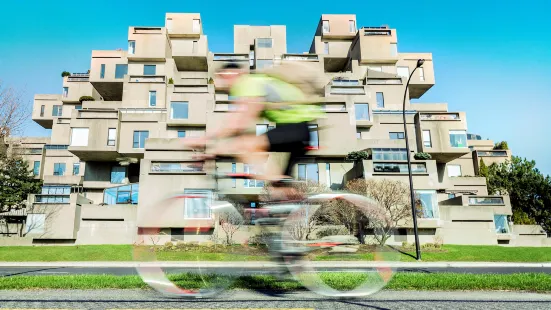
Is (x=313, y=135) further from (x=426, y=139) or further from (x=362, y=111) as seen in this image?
(x=426, y=139)

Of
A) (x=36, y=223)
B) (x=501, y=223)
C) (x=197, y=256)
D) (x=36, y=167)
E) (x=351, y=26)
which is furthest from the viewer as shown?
(x=351, y=26)

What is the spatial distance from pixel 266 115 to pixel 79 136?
3891cm

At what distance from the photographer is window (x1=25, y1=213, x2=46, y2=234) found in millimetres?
30156

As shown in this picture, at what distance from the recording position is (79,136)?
38812 mm

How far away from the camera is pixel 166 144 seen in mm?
33906

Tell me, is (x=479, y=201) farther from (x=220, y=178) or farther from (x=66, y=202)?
(x=66, y=202)

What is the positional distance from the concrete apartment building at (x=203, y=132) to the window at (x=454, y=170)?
256 mm

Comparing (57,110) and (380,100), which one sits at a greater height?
(57,110)

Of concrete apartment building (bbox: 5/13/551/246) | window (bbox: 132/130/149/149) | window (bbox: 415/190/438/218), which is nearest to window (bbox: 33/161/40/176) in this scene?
concrete apartment building (bbox: 5/13/551/246)

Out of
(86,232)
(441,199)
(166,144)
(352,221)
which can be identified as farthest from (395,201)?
(86,232)

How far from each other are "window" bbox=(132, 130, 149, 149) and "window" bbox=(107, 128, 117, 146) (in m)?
1.89

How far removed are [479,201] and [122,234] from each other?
1117 inches

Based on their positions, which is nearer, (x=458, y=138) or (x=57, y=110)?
(x=458, y=138)

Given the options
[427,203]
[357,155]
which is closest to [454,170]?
[357,155]
